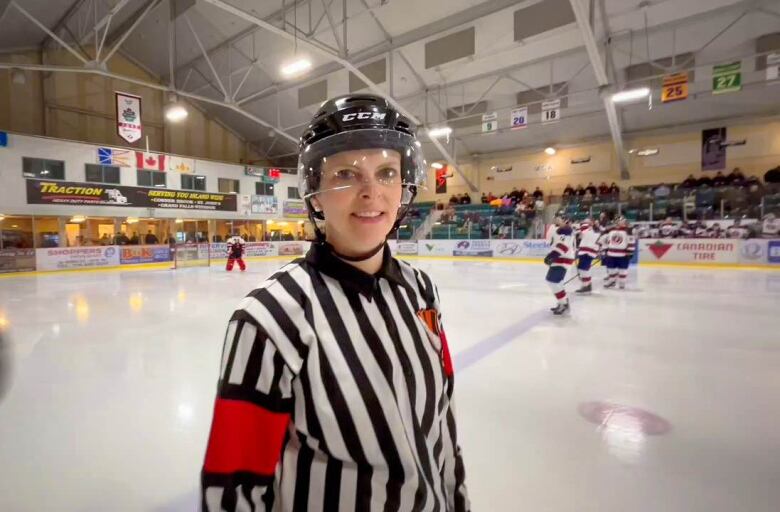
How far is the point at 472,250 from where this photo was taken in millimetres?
17562

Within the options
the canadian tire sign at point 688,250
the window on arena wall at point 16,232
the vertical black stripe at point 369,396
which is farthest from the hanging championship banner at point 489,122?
the window on arena wall at point 16,232

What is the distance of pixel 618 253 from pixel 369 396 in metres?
9.04

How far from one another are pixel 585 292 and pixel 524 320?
3.19m

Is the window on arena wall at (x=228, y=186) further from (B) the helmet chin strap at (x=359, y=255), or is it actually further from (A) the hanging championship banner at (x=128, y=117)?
(B) the helmet chin strap at (x=359, y=255)

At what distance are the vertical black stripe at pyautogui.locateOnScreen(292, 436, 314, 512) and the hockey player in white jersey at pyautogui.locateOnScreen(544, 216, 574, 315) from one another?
5683 mm

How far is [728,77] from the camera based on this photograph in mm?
10602

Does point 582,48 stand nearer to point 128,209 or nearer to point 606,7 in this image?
point 606,7

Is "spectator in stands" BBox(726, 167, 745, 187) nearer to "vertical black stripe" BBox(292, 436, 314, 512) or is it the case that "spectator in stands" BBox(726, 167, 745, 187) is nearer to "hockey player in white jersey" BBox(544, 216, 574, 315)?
"hockey player in white jersey" BBox(544, 216, 574, 315)

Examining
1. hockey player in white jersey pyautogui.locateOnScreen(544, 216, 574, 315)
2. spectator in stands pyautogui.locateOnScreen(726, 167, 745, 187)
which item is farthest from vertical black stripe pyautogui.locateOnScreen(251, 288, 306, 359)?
spectator in stands pyautogui.locateOnScreen(726, 167, 745, 187)

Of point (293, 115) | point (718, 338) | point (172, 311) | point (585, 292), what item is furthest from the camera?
point (293, 115)

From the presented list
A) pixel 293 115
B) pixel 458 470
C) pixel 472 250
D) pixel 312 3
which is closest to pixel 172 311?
pixel 458 470

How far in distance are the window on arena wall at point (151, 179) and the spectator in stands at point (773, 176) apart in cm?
2454

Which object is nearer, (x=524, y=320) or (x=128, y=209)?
(x=524, y=320)

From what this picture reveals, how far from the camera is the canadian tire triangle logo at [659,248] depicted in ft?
43.7
